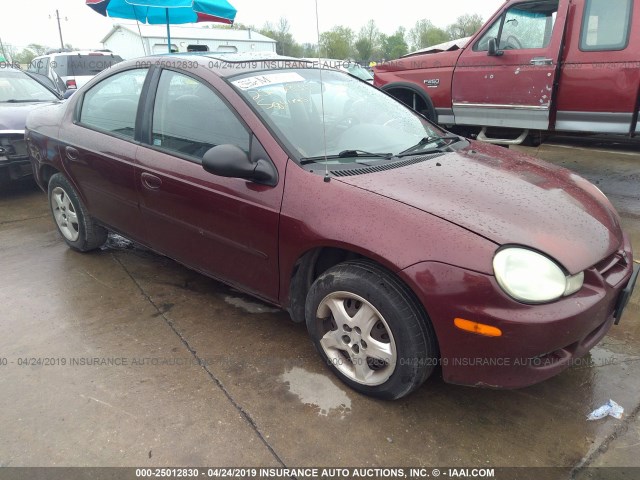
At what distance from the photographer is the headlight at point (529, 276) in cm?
188

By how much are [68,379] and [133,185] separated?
1248mm

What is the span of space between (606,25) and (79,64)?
40.0ft

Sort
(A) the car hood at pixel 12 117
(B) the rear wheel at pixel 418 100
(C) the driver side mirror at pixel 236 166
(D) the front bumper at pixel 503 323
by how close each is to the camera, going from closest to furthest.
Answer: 1. (D) the front bumper at pixel 503 323
2. (C) the driver side mirror at pixel 236 166
3. (A) the car hood at pixel 12 117
4. (B) the rear wheel at pixel 418 100

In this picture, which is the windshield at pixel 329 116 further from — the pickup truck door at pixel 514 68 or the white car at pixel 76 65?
the white car at pixel 76 65

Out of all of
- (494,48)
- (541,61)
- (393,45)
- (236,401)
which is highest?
(393,45)

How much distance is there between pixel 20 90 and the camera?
648 cm

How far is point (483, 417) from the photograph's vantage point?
226 centimetres

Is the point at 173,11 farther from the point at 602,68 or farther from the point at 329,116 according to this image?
the point at 329,116

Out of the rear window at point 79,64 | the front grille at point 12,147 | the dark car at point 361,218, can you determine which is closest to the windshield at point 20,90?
the front grille at point 12,147

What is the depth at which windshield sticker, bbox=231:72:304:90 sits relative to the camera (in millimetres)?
2720

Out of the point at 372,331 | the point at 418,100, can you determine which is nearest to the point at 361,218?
the point at 372,331

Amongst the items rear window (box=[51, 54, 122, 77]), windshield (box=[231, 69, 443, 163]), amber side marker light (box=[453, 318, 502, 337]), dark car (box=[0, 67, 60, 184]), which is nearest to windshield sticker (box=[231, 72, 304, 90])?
windshield (box=[231, 69, 443, 163])

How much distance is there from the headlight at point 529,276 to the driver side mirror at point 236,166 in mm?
1150

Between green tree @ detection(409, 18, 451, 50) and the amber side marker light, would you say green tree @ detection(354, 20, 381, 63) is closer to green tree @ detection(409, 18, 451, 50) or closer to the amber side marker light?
green tree @ detection(409, 18, 451, 50)
